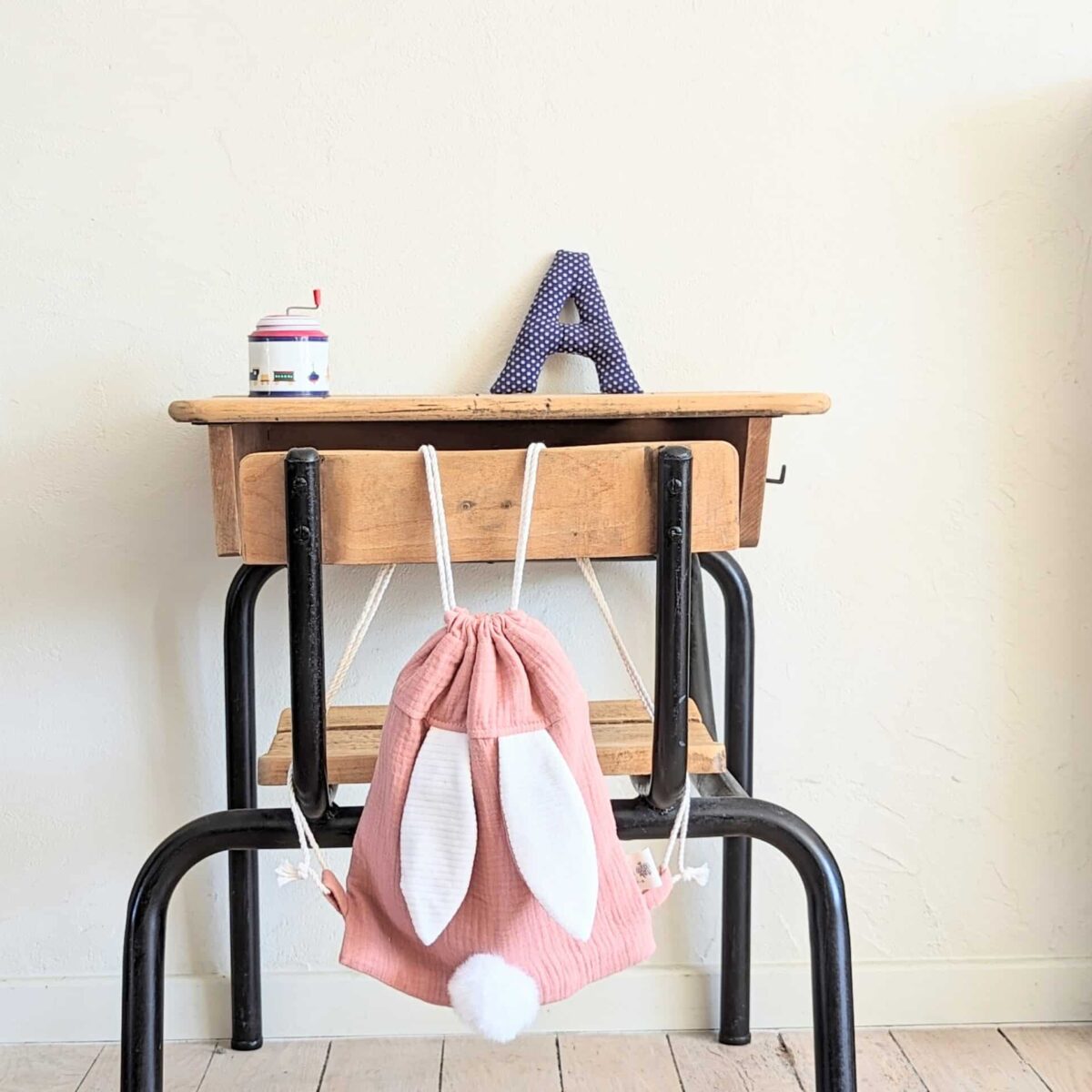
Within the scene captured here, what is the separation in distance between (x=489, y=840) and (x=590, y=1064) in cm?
63

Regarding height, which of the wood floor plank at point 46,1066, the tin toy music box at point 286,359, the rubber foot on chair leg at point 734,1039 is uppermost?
the tin toy music box at point 286,359

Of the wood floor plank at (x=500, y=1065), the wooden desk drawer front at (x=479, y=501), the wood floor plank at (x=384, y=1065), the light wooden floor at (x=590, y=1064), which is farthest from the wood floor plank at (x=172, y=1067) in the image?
the wooden desk drawer front at (x=479, y=501)

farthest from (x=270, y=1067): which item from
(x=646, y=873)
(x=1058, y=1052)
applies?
(x=1058, y=1052)

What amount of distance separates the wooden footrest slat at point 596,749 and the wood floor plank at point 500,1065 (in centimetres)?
45

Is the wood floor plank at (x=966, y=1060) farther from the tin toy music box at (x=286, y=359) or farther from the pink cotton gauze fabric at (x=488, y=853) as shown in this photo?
the tin toy music box at (x=286, y=359)

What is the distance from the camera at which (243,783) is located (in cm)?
130

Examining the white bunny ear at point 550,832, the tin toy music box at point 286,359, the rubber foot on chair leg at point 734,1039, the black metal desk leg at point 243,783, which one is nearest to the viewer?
the white bunny ear at point 550,832

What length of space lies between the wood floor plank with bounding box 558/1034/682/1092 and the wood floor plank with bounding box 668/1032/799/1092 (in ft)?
0.05

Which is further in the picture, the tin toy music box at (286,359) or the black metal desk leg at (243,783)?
the black metal desk leg at (243,783)

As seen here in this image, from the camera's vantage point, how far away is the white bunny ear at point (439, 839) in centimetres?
84

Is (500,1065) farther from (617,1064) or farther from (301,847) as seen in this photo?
(301,847)

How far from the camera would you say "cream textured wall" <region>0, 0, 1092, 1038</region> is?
4.30 feet

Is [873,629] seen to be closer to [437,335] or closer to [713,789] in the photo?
[713,789]

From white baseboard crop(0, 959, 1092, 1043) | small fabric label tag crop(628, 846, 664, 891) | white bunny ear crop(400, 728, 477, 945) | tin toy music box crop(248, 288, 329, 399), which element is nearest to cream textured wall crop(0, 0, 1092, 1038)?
white baseboard crop(0, 959, 1092, 1043)
